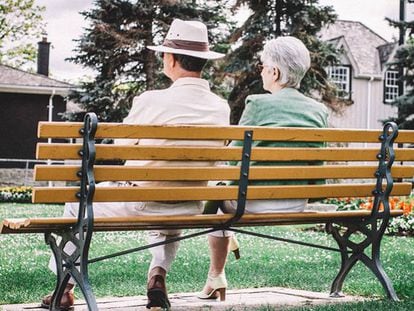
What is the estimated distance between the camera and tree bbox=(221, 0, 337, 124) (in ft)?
96.7

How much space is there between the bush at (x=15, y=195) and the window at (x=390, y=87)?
73.2 ft

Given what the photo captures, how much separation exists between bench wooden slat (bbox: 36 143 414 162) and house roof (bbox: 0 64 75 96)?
32510mm

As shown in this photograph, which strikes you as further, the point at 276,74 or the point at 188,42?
the point at 276,74

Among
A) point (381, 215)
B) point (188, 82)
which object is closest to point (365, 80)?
point (381, 215)

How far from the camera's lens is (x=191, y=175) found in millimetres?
4945

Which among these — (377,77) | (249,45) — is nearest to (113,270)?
(249,45)

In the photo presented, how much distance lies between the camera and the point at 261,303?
18.7ft

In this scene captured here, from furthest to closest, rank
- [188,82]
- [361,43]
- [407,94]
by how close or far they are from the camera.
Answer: [361,43], [407,94], [188,82]

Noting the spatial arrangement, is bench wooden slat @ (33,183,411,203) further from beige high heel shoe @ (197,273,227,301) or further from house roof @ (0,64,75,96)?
house roof @ (0,64,75,96)

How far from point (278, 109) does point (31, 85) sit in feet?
111

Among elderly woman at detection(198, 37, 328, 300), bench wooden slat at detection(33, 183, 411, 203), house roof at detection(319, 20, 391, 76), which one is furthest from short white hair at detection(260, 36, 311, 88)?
house roof at detection(319, 20, 391, 76)

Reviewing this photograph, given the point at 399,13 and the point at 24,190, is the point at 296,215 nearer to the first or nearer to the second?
the point at 24,190

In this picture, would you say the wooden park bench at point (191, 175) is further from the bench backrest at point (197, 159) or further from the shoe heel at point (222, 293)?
the shoe heel at point (222, 293)

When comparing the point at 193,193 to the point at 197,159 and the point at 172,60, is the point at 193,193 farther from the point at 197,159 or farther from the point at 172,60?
the point at 172,60
